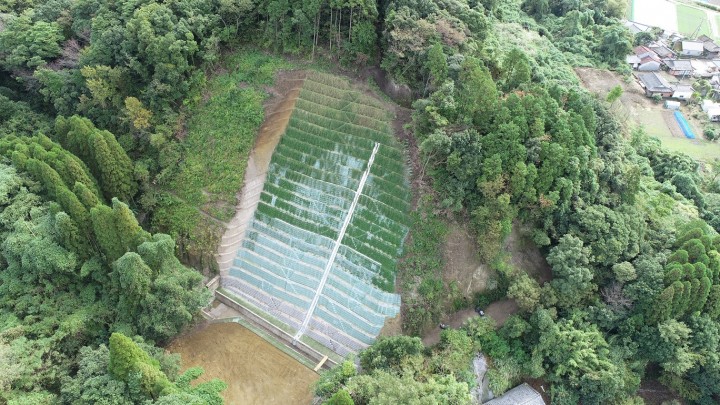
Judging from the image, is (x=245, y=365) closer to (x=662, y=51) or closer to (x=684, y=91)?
(x=684, y=91)

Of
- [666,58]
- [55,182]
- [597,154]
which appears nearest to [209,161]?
[55,182]

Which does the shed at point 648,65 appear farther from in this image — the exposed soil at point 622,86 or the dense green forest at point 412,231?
the dense green forest at point 412,231

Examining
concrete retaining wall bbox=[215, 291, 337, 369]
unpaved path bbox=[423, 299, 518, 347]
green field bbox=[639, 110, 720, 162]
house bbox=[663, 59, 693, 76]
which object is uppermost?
house bbox=[663, 59, 693, 76]

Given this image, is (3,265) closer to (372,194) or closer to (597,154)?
(372,194)

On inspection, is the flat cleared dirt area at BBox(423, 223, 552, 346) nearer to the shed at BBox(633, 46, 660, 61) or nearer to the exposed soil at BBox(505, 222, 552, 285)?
the exposed soil at BBox(505, 222, 552, 285)

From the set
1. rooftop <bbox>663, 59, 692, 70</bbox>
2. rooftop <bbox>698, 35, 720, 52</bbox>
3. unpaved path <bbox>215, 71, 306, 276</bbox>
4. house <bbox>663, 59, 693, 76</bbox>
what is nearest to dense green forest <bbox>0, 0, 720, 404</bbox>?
unpaved path <bbox>215, 71, 306, 276</bbox>

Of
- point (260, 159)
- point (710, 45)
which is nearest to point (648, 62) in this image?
point (710, 45)

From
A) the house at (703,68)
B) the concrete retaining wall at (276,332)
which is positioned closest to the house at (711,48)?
the house at (703,68)
